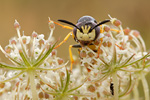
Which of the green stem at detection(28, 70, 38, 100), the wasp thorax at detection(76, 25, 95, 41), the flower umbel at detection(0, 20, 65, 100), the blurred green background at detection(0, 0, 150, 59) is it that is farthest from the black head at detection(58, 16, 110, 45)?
the blurred green background at detection(0, 0, 150, 59)

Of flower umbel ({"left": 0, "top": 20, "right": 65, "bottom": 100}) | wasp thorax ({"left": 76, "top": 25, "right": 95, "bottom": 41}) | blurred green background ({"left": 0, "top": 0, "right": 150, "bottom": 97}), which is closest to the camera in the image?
flower umbel ({"left": 0, "top": 20, "right": 65, "bottom": 100})

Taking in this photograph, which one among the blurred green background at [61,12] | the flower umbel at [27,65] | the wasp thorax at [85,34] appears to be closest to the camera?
the flower umbel at [27,65]

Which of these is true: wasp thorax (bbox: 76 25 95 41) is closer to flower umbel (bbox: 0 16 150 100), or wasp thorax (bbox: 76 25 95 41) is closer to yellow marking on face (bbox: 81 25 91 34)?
yellow marking on face (bbox: 81 25 91 34)

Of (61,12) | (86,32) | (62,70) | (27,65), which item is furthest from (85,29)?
(61,12)

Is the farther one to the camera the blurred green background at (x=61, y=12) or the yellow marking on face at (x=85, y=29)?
the blurred green background at (x=61, y=12)

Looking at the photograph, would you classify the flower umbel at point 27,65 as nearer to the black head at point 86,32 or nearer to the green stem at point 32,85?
the green stem at point 32,85

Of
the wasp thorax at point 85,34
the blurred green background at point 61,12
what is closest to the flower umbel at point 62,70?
the wasp thorax at point 85,34
